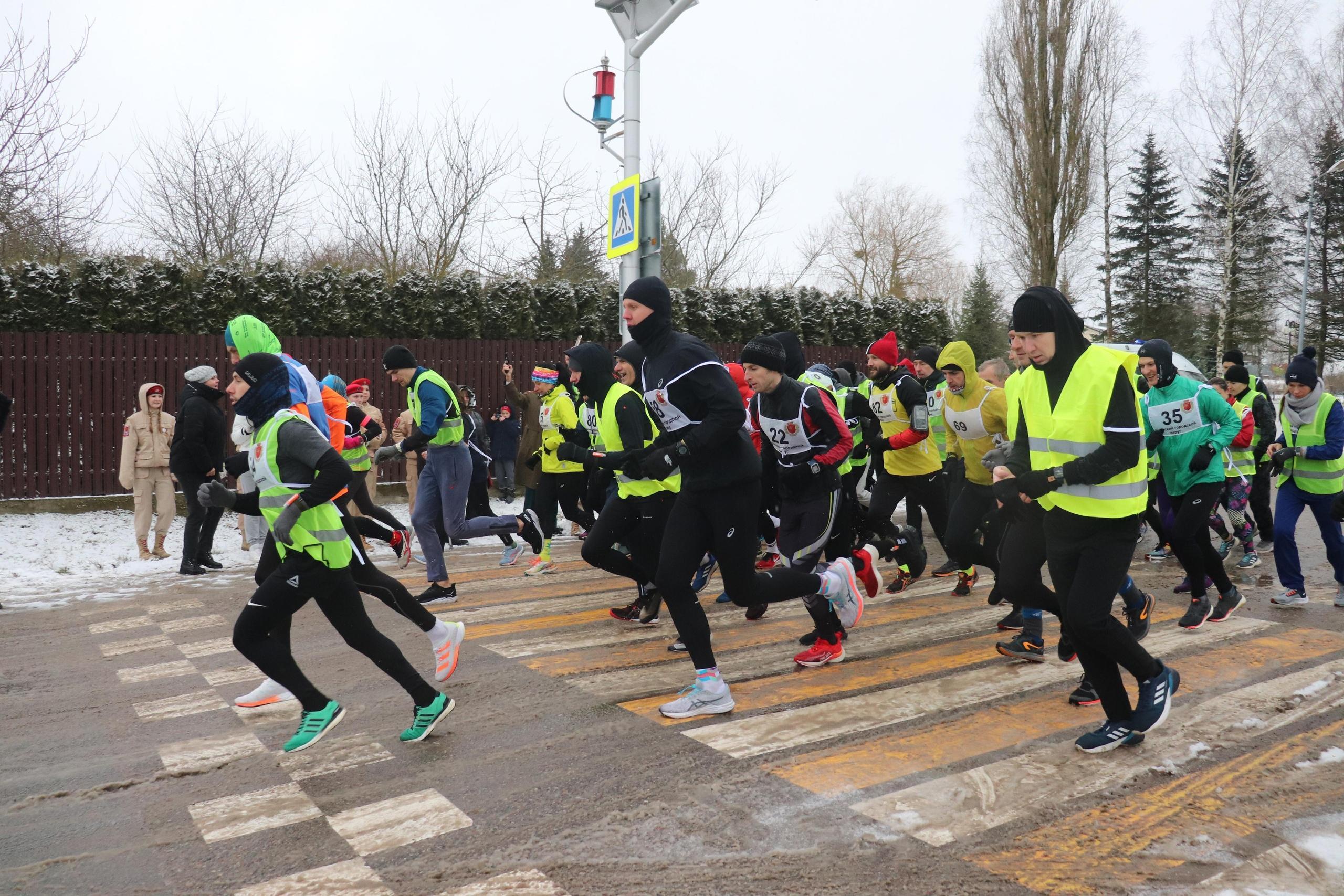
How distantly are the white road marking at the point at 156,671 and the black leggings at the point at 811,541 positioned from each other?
3.49 m

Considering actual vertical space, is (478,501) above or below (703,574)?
above

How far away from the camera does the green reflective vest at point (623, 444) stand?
263 inches

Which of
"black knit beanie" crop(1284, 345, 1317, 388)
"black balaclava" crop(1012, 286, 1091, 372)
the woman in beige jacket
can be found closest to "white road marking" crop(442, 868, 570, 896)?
"black balaclava" crop(1012, 286, 1091, 372)

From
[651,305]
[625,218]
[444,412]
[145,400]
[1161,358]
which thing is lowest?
[444,412]

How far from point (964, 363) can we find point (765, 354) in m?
2.16

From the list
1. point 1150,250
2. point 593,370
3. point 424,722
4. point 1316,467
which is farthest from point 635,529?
point 1150,250

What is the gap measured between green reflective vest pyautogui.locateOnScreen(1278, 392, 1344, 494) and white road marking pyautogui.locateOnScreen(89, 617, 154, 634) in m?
9.09

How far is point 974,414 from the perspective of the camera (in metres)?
7.31

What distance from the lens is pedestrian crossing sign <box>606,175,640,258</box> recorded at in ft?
35.9

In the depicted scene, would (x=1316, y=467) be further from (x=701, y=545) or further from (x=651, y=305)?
(x=651, y=305)

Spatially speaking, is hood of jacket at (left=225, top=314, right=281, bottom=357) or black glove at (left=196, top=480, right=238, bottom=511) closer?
black glove at (left=196, top=480, right=238, bottom=511)

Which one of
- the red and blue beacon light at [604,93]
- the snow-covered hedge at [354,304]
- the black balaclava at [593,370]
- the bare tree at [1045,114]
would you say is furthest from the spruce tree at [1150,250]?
the black balaclava at [593,370]

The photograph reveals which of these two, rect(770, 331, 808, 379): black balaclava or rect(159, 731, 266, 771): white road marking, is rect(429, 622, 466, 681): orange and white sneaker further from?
rect(770, 331, 808, 379): black balaclava

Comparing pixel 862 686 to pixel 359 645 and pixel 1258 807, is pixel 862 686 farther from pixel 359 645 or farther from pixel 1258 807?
pixel 359 645
